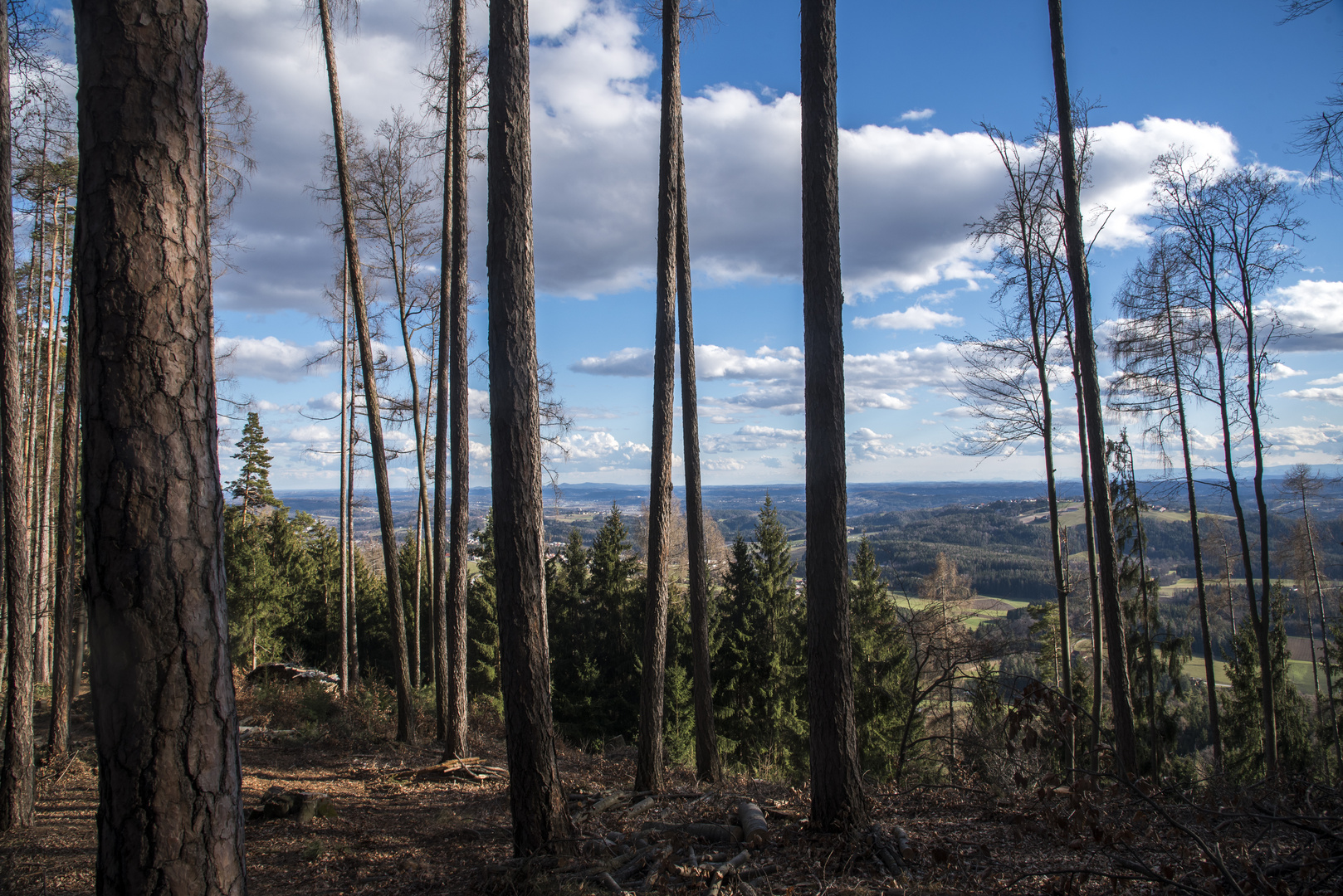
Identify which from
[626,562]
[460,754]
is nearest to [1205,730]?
[626,562]

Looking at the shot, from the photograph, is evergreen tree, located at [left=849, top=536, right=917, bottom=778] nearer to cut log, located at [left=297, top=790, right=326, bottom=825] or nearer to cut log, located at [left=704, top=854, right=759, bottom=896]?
cut log, located at [left=297, top=790, right=326, bottom=825]

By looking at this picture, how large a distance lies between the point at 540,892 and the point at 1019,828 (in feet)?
11.4

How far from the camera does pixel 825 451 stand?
17.2 ft

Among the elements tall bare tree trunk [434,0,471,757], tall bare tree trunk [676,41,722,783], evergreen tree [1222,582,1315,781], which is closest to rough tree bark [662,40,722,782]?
tall bare tree trunk [676,41,722,783]

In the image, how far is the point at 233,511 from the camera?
24.9 meters

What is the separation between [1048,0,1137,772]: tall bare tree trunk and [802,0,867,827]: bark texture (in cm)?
493

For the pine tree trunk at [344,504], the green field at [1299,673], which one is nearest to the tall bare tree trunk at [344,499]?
the pine tree trunk at [344,504]

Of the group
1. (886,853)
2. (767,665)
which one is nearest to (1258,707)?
(767,665)

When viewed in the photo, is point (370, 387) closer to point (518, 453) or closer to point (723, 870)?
point (518, 453)

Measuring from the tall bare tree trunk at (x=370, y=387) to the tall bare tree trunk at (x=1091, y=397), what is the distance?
10182 mm

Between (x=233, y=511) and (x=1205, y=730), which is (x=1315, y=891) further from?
(x=1205, y=730)

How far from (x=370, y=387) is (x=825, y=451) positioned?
8359 millimetres

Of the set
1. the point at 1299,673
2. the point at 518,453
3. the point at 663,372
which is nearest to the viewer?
the point at 518,453

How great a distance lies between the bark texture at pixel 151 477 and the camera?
7.77ft
